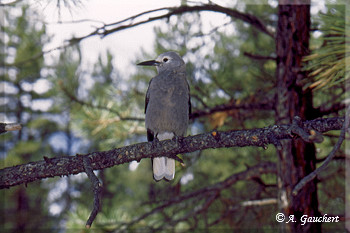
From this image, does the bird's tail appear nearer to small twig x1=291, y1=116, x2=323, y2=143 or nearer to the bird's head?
the bird's head

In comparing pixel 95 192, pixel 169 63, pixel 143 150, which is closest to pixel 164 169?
pixel 169 63

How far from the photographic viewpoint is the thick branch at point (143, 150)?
167cm

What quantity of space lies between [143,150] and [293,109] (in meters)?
1.32

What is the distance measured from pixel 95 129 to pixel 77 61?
4.28ft

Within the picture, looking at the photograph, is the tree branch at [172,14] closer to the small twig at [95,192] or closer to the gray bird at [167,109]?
the gray bird at [167,109]

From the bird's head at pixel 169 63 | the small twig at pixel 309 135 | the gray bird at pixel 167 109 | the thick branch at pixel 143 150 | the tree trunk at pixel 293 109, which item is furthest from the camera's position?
the bird's head at pixel 169 63

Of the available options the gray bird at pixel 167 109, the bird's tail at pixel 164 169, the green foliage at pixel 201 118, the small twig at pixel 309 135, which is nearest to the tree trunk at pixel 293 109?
the green foliage at pixel 201 118

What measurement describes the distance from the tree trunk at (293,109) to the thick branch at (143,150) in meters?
0.89

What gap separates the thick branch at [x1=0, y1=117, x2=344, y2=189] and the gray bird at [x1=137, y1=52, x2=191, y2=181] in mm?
1009

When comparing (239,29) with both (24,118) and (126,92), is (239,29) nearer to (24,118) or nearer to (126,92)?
(126,92)

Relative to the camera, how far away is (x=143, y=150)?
79.7 inches

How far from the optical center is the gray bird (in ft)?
10.0

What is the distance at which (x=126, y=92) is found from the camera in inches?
151

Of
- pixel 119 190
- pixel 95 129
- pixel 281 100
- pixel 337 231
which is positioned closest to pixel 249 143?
pixel 281 100
